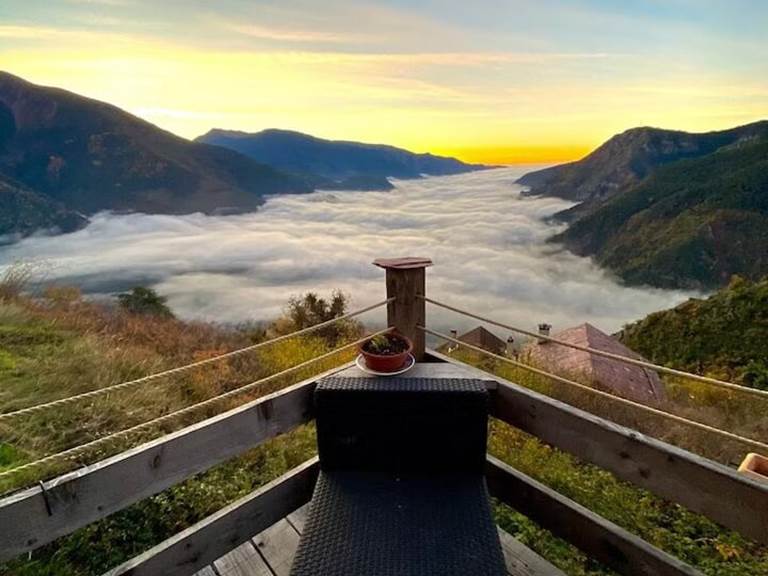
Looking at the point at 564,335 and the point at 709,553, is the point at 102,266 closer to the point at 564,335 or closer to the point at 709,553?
the point at 564,335

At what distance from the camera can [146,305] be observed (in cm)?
1791

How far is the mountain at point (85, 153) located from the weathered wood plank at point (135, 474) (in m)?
129

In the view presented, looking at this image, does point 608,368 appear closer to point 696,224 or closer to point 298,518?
point 298,518

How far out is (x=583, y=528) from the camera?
1.78 m

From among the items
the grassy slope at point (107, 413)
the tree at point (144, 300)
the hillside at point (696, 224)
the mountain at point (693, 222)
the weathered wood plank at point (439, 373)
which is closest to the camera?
the weathered wood plank at point (439, 373)

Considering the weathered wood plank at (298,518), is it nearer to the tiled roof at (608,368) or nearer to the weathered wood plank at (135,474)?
the weathered wood plank at (135,474)

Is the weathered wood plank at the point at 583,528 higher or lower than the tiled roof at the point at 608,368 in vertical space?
higher

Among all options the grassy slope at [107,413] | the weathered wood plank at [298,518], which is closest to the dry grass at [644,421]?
the weathered wood plank at [298,518]

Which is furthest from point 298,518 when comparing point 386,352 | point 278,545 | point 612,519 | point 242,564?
point 612,519

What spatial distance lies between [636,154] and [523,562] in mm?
153238

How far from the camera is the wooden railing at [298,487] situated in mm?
1284

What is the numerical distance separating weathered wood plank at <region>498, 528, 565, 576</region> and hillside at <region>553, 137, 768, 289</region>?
78745 mm

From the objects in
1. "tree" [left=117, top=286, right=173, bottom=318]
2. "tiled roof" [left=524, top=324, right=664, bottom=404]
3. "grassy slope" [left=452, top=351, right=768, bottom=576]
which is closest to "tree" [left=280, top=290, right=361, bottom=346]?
"grassy slope" [left=452, top=351, right=768, bottom=576]

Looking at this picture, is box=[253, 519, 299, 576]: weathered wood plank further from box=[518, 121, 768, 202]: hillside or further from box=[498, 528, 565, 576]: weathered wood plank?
box=[518, 121, 768, 202]: hillside
